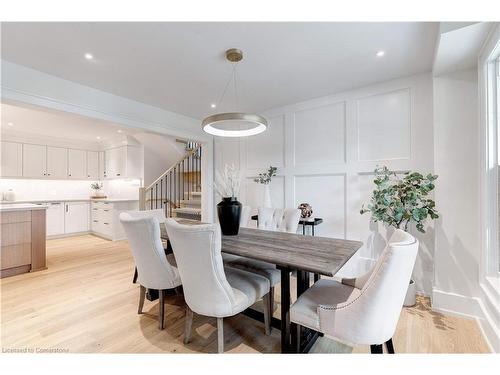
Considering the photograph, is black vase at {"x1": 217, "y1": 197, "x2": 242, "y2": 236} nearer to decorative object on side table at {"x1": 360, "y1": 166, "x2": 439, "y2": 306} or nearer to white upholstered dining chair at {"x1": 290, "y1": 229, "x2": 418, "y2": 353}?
white upholstered dining chair at {"x1": 290, "y1": 229, "x2": 418, "y2": 353}

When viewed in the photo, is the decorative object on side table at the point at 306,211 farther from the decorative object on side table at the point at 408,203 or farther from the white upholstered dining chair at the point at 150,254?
the white upholstered dining chair at the point at 150,254

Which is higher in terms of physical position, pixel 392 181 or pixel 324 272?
pixel 392 181

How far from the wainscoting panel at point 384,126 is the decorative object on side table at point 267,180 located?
4.27 feet

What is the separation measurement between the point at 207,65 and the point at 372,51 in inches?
63.9

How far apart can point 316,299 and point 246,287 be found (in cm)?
49

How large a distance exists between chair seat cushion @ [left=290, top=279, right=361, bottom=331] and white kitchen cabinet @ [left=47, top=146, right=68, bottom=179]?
21.1 ft

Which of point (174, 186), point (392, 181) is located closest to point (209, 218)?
point (174, 186)

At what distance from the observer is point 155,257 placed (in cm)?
181

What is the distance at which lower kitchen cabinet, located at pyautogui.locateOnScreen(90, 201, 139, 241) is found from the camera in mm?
5090

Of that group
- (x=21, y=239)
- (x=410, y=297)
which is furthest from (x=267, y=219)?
(x=21, y=239)

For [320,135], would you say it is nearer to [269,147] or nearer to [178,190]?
[269,147]

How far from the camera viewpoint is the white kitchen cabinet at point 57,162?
5.34 meters

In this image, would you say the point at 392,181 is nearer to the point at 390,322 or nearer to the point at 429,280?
the point at 429,280

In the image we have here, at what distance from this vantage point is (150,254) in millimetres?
1809
